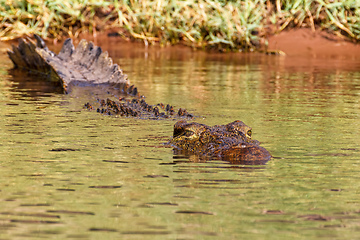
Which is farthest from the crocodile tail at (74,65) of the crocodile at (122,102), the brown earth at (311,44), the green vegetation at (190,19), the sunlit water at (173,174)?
the brown earth at (311,44)

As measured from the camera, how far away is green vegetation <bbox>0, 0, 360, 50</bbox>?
17734mm

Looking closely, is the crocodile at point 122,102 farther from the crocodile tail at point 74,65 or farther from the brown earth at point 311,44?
the brown earth at point 311,44

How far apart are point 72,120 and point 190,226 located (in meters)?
4.32

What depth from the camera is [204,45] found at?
18.5m

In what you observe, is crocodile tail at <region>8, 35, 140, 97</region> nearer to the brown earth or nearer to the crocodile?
the crocodile

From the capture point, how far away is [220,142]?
6086mm

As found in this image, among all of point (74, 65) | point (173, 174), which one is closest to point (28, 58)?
point (74, 65)

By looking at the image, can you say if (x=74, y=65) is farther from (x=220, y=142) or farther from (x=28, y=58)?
(x=220, y=142)

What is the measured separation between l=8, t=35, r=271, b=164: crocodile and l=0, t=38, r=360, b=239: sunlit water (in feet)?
0.66

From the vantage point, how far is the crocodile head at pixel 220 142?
230 inches

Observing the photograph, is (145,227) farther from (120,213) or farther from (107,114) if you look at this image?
(107,114)

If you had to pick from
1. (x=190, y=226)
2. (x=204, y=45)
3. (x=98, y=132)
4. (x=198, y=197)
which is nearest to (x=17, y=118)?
(x=98, y=132)

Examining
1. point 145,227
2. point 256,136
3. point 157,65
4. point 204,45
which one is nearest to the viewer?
point 145,227

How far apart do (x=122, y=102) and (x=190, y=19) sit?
9089 millimetres
